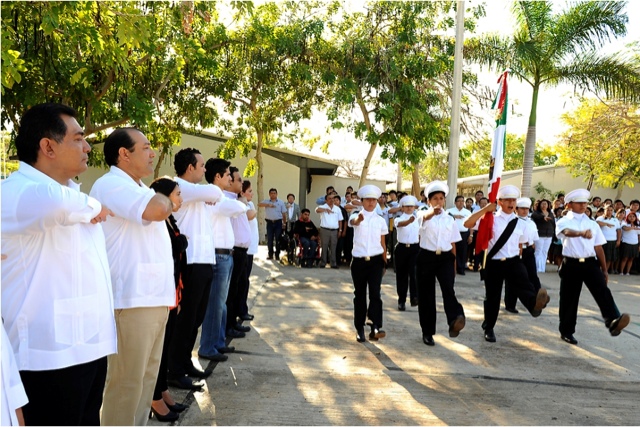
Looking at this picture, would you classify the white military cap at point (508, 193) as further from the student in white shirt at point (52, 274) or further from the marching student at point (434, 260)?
the student in white shirt at point (52, 274)

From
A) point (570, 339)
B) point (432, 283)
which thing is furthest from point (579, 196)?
point (432, 283)

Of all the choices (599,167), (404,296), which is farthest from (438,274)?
(599,167)

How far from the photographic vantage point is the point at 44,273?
7.00 feet

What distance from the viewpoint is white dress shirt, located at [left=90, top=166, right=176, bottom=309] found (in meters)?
2.89

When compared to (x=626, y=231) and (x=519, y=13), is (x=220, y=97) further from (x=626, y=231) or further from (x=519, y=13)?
(x=626, y=231)

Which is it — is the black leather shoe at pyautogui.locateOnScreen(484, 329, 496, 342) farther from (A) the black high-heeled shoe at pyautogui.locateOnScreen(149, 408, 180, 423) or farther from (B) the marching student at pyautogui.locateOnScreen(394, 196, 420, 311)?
(A) the black high-heeled shoe at pyautogui.locateOnScreen(149, 408, 180, 423)

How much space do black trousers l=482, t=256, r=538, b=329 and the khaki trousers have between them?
464cm

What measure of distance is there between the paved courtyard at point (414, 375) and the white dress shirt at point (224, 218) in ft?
3.79

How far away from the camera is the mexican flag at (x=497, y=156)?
19.8ft

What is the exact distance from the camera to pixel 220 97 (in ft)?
49.4

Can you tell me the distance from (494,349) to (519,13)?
10946mm

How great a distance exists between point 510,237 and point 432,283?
1.07 m

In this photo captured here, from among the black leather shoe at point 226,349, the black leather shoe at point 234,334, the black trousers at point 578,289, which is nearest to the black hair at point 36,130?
the black leather shoe at point 226,349

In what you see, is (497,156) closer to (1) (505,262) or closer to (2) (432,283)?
(1) (505,262)
